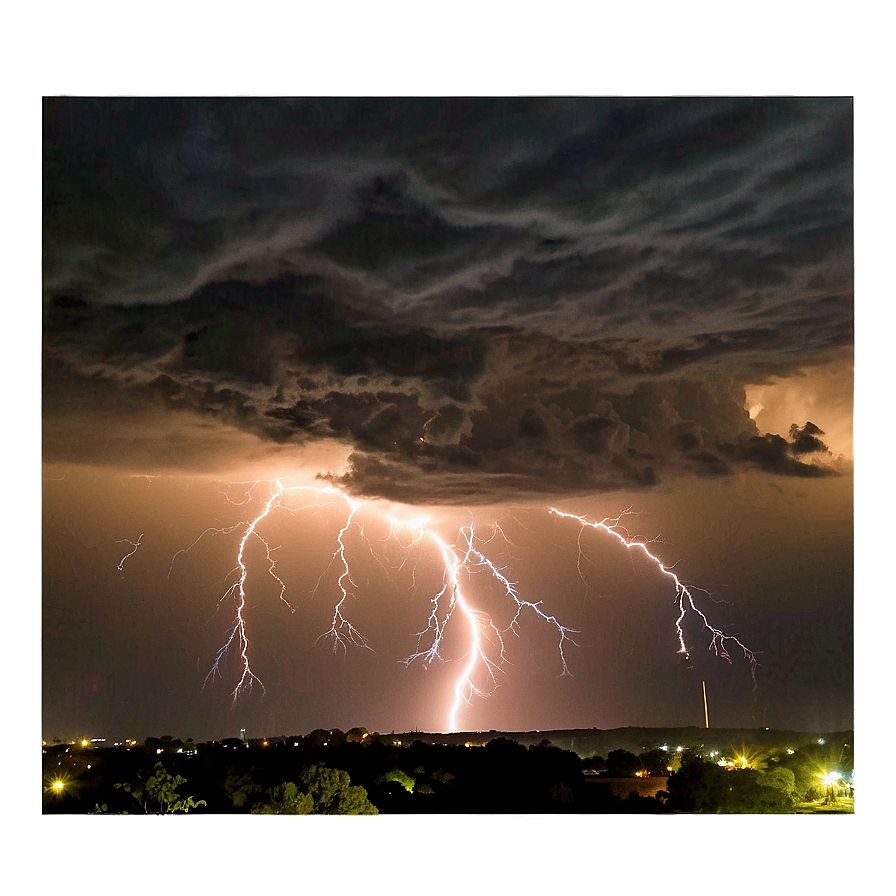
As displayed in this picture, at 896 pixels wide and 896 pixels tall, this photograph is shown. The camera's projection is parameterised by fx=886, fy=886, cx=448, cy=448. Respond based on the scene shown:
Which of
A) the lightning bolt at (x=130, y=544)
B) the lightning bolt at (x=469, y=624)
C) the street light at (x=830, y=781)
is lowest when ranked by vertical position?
the street light at (x=830, y=781)

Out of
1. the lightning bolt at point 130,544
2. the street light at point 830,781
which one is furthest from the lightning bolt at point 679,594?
the lightning bolt at point 130,544

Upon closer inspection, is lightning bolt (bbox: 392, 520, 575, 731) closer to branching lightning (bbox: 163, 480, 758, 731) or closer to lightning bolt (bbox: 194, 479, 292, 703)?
branching lightning (bbox: 163, 480, 758, 731)

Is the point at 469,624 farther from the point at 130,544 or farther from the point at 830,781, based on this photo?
the point at 830,781

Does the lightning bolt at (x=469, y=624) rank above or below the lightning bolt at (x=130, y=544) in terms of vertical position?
below

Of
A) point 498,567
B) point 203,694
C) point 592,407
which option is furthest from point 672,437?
point 203,694

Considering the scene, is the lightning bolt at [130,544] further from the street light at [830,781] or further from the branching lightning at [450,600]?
the street light at [830,781]

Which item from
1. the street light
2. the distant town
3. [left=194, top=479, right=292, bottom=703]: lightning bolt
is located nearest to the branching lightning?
[left=194, top=479, right=292, bottom=703]: lightning bolt

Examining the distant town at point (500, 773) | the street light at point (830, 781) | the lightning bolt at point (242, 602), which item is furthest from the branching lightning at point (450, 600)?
the street light at point (830, 781)

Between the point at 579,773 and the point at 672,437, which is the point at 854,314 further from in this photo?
the point at 579,773
